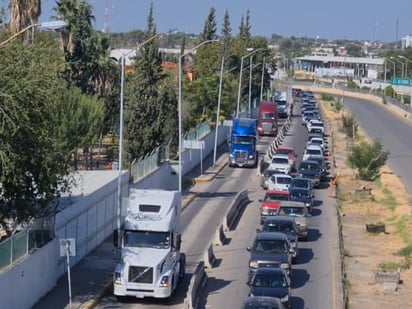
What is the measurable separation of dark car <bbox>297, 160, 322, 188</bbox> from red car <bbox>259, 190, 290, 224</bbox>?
11.5 meters

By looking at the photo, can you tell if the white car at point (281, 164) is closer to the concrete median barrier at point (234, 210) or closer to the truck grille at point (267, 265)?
the concrete median barrier at point (234, 210)

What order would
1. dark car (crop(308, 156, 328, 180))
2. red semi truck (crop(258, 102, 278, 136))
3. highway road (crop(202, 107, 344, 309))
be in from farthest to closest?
red semi truck (crop(258, 102, 278, 136)), dark car (crop(308, 156, 328, 180)), highway road (crop(202, 107, 344, 309))

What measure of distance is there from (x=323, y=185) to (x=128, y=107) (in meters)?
13.0

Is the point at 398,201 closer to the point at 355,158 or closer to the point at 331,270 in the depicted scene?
the point at 355,158

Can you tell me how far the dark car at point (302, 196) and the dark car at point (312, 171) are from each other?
973 cm

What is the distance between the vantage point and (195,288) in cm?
3080

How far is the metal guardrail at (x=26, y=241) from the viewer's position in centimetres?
2817

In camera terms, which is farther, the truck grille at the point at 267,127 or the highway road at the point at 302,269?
the truck grille at the point at 267,127

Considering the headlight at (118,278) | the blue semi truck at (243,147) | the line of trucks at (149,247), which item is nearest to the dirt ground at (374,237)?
the blue semi truck at (243,147)

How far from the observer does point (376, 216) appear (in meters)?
56.5

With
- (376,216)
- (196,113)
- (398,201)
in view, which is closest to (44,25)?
(376,216)

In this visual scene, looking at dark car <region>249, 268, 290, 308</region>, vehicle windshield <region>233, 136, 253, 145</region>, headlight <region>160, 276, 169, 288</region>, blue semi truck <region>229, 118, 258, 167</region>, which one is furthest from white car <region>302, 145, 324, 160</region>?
headlight <region>160, 276, 169, 288</region>

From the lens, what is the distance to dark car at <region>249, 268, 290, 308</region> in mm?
29891

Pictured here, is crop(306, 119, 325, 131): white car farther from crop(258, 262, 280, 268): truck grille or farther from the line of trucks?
the line of trucks
